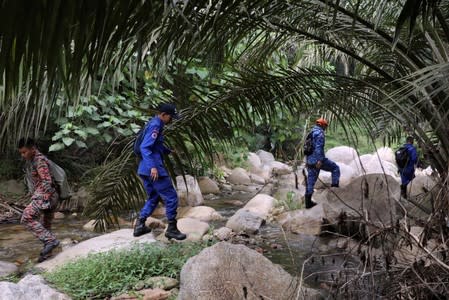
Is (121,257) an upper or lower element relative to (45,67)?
lower

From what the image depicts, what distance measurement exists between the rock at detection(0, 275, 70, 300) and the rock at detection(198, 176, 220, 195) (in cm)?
679

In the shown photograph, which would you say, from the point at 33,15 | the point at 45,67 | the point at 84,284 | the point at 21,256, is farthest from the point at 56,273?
the point at 33,15

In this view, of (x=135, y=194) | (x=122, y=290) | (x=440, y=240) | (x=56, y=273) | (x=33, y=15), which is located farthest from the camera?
(x=135, y=194)

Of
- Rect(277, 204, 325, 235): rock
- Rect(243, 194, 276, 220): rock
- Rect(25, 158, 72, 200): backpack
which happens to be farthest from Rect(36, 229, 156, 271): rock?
Rect(243, 194, 276, 220): rock

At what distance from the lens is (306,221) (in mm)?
6609

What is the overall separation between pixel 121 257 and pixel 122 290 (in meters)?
0.55

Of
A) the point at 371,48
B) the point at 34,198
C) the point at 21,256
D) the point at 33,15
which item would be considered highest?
the point at 371,48

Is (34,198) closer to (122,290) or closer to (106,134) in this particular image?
(122,290)

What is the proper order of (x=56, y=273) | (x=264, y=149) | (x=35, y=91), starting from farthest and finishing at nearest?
(x=264, y=149) → (x=56, y=273) → (x=35, y=91)

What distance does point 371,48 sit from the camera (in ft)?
15.0

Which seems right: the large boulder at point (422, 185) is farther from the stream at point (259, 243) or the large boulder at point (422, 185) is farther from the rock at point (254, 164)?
the rock at point (254, 164)

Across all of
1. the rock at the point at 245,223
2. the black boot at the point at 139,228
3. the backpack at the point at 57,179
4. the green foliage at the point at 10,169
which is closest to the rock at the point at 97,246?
the black boot at the point at 139,228

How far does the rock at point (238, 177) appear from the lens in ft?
39.9

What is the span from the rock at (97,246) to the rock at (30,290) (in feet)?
2.56
